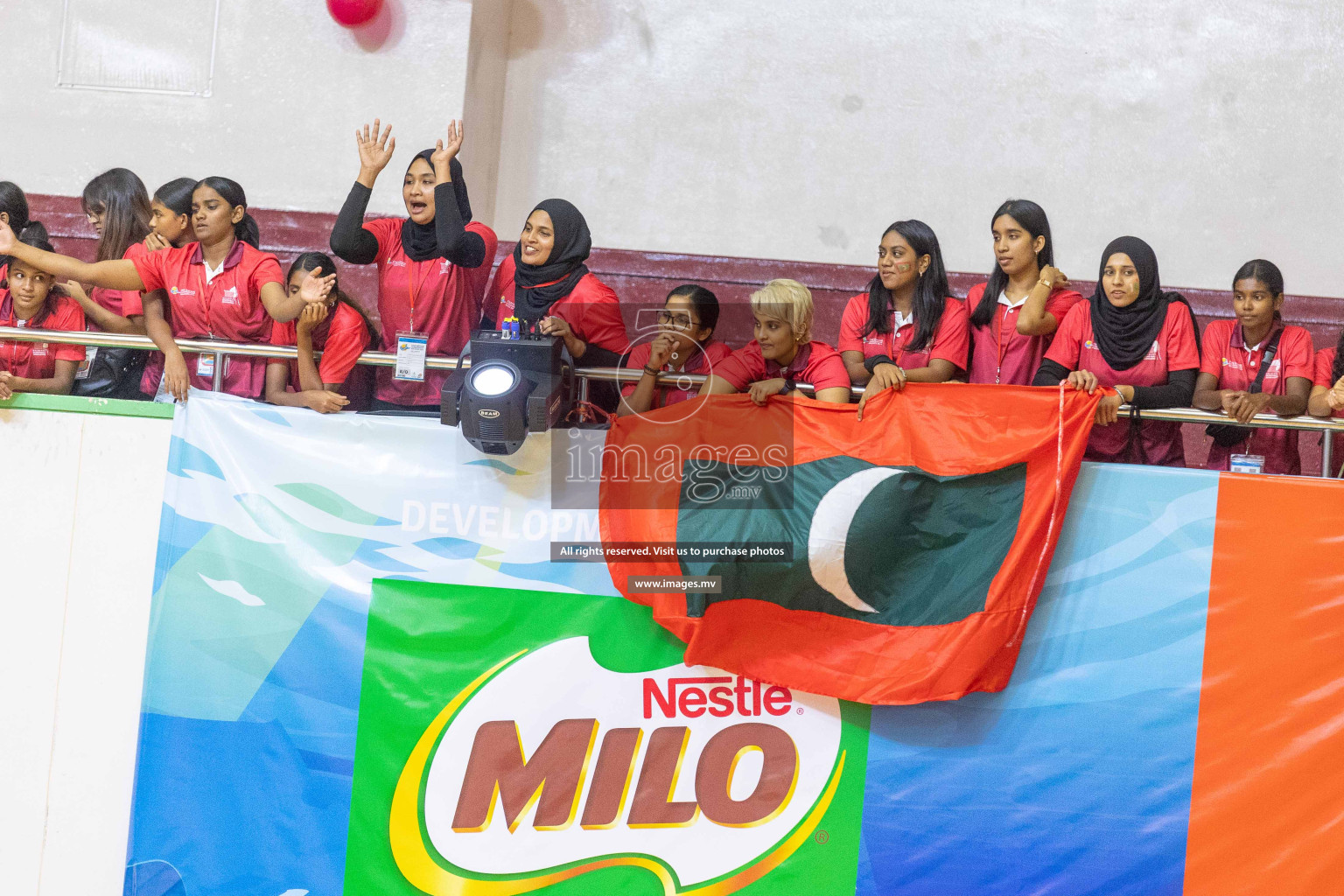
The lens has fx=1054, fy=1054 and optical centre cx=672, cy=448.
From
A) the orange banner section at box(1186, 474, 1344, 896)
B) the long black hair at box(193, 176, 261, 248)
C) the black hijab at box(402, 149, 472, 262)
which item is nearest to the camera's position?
the orange banner section at box(1186, 474, 1344, 896)

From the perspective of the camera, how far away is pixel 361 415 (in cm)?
312

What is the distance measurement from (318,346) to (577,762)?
150cm

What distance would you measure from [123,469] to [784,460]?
1977 mm

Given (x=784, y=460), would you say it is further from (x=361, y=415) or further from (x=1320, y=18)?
(x=1320, y=18)

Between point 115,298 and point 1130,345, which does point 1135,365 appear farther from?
point 115,298

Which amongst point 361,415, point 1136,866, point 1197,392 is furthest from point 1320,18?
point 361,415

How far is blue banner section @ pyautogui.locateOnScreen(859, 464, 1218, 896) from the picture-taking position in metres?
2.99

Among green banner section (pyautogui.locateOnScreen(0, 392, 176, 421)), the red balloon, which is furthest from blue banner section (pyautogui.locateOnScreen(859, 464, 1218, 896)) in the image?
the red balloon

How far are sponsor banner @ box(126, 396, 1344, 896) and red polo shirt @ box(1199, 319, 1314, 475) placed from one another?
1.13 feet

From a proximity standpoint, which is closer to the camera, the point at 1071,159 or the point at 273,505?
the point at 273,505

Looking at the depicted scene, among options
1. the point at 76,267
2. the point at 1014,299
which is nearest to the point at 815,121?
the point at 1014,299

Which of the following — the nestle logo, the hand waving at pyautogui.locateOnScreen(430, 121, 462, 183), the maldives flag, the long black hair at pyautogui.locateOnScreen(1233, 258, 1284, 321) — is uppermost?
the hand waving at pyautogui.locateOnScreen(430, 121, 462, 183)

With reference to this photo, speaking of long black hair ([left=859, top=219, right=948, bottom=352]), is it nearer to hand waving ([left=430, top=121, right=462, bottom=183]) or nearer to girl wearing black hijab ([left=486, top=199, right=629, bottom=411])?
girl wearing black hijab ([left=486, top=199, right=629, bottom=411])

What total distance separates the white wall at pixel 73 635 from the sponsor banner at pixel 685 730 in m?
0.14
